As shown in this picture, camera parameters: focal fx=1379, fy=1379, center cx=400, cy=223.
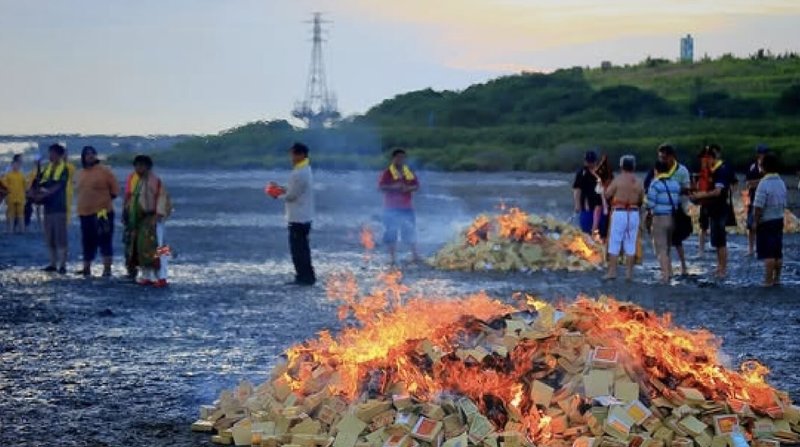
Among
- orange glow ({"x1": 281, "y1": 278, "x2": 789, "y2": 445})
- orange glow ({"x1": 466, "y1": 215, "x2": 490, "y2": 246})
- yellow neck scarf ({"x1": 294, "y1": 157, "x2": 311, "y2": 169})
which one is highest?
yellow neck scarf ({"x1": 294, "y1": 157, "x2": 311, "y2": 169})

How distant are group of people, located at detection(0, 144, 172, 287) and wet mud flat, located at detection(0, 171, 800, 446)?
536 mm

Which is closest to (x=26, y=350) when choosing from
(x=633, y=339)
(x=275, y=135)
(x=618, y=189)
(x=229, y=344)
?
(x=229, y=344)

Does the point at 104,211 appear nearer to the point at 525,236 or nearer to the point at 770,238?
the point at 525,236

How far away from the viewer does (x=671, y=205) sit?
19.4m

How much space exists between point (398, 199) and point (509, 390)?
537 inches

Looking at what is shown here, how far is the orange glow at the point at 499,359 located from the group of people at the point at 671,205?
9.21 m

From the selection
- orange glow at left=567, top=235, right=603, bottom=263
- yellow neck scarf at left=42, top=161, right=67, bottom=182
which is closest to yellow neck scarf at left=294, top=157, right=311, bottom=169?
yellow neck scarf at left=42, top=161, right=67, bottom=182

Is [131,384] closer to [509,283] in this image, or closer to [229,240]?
[509,283]

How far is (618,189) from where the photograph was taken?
1952 centimetres

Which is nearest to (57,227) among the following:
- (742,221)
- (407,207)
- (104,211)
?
(104,211)

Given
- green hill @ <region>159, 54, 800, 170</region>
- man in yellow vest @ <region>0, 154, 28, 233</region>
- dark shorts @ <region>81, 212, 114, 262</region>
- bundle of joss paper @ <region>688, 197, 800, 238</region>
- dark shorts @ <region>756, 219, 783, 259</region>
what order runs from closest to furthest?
dark shorts @ <region>756, 219, 783, 259</region> → dark shorts @ <region>81, 212, 114, 262</region> → bundle of joss paper @ <region>688, 197, 800, 238</region> → man in yellow vest @ <region>0, 154, 28, 233</region> → green hill @ <region>159, 54, 800, 170</region>

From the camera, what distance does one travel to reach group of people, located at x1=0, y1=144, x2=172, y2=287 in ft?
64.3

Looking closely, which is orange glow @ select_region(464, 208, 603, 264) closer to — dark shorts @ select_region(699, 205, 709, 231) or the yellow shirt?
dark shorts @ select_region(699, 205, 709, 231)

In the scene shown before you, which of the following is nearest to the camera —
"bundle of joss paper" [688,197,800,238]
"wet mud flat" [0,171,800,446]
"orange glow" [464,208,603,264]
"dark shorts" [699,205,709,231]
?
"wet mud flat" [0,171,800,446]
